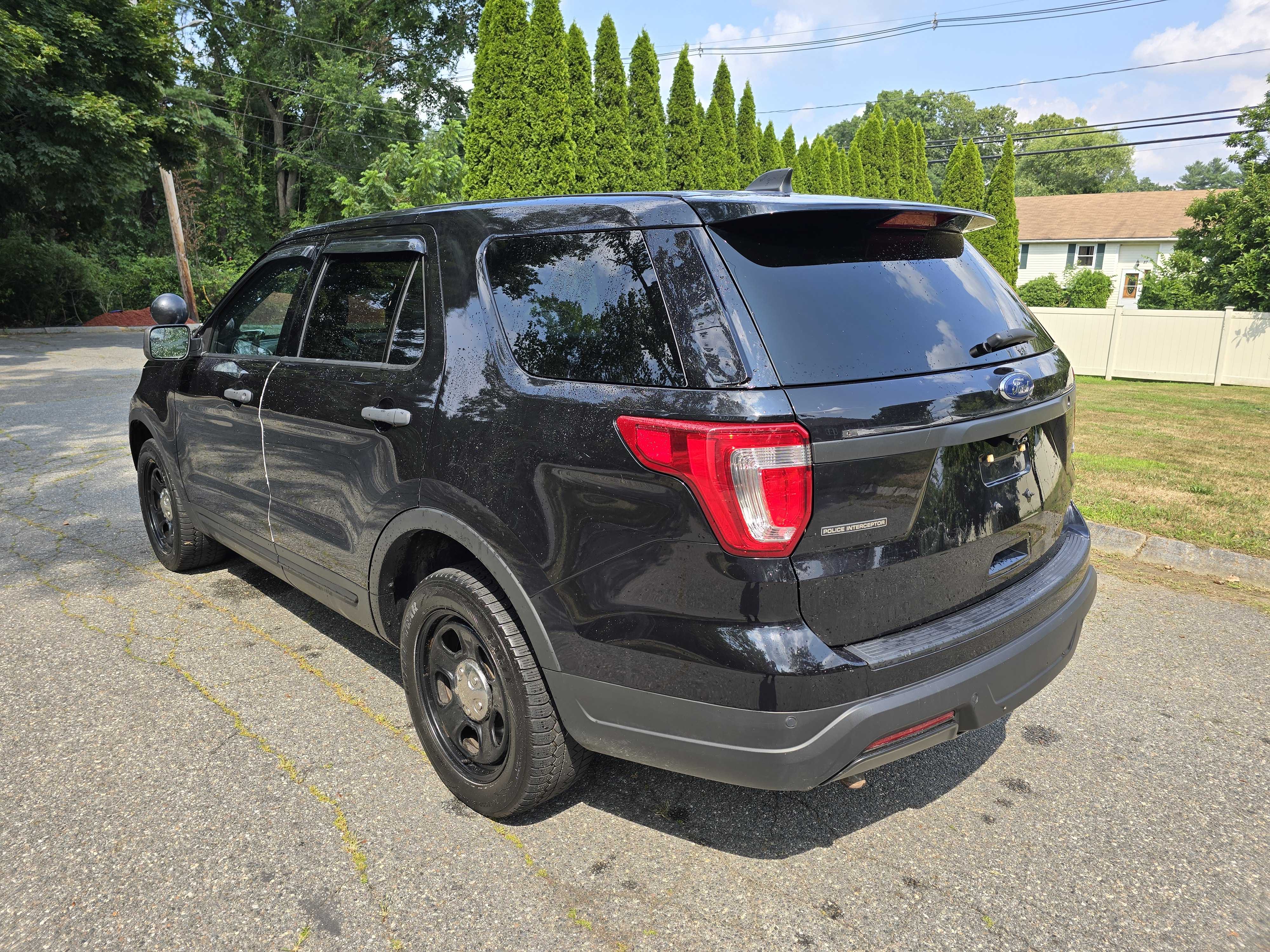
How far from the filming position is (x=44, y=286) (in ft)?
73.0

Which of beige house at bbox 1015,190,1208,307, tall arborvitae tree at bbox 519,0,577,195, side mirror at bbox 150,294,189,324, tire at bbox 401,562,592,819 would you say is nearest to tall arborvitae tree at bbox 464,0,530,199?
tall arborvitae tree at bbox 519,0,577,195

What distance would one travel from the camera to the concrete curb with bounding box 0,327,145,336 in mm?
20781

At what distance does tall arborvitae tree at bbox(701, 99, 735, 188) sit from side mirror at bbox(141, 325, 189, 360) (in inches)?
709

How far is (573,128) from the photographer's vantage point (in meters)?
16.6

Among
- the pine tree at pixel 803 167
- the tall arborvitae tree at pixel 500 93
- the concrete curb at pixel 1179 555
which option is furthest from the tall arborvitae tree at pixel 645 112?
the concrete curb at pixel 1179 555

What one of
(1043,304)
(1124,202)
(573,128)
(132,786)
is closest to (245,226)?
(573,128)

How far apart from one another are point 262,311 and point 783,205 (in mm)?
2689

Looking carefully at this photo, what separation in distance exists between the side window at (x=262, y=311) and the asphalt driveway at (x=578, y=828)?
4.61 feet

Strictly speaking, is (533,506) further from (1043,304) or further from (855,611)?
(1043,304)

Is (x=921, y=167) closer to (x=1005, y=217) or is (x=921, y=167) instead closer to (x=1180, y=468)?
(x=1005, y=217)

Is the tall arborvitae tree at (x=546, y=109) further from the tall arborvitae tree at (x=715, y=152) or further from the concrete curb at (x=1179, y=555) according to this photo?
the concrete curb at (x=1179, y=555)

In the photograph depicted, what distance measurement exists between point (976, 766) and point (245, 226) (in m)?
37.1

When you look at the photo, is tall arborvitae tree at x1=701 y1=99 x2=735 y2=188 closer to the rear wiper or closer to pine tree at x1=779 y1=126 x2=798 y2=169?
pine tree at x1=779 y1=126 x2=798 y2=169

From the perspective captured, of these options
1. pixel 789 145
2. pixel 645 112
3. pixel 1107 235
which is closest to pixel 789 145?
pixel 789 145
